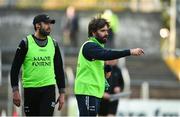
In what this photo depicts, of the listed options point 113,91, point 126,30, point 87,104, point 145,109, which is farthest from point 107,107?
point 126,30

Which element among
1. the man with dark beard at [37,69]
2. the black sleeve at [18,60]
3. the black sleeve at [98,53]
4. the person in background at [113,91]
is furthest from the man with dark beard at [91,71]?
the person in background at [113,91]

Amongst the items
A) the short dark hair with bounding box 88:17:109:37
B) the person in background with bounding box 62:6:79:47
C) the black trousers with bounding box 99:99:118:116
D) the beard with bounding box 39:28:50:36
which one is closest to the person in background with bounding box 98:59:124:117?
the black trousers with bounding box 99:99:118:116

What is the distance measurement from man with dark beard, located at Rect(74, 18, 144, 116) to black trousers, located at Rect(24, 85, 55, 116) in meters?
0.45

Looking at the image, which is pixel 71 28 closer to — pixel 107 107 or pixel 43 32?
pixel 107 107

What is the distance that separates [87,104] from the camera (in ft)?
39.4

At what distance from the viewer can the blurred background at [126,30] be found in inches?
1095

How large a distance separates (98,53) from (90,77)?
21.5 inches

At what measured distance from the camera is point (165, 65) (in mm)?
28422

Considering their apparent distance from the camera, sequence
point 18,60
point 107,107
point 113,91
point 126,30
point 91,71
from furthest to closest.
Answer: point 126,30
point 107,107
point 113,91
point 91,71
point 18,60

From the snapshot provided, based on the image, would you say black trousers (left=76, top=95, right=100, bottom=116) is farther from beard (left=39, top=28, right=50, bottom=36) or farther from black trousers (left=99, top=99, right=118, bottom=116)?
black trousers (left=99, top=99, right=118, bottom=116)

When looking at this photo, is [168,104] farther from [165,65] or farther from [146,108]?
[165,65]

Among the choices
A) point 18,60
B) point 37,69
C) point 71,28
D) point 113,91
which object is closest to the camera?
point 18,60

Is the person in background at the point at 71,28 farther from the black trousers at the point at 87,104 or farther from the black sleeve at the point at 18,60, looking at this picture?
the black sleeve at the point at 18,60

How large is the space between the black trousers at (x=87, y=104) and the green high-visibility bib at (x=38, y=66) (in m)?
0.54
